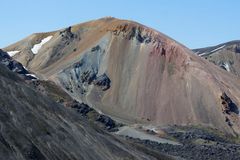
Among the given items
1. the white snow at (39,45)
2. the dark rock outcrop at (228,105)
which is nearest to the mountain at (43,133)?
the dark rock outcrop at (228,105)

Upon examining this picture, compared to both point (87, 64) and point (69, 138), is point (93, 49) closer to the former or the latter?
point (87, 64)

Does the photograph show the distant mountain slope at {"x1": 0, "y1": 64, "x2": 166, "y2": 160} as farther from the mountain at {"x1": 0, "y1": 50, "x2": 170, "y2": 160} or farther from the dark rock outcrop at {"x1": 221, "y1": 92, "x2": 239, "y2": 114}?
the dark rock outcrop at {"x1": 221, "y1": 92, "x2": 239, "y2": 114}

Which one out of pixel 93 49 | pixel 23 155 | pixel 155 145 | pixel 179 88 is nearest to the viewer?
pixel 23 155

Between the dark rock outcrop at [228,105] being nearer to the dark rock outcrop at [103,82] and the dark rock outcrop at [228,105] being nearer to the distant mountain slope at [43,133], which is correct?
the dark rock outcrop at [103,82]

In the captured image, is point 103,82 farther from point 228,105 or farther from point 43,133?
point 43,133

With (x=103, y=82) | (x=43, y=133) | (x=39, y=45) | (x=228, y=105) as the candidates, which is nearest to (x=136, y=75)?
(x=103, y=82)

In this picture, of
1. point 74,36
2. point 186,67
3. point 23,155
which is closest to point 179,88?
point 186,67
